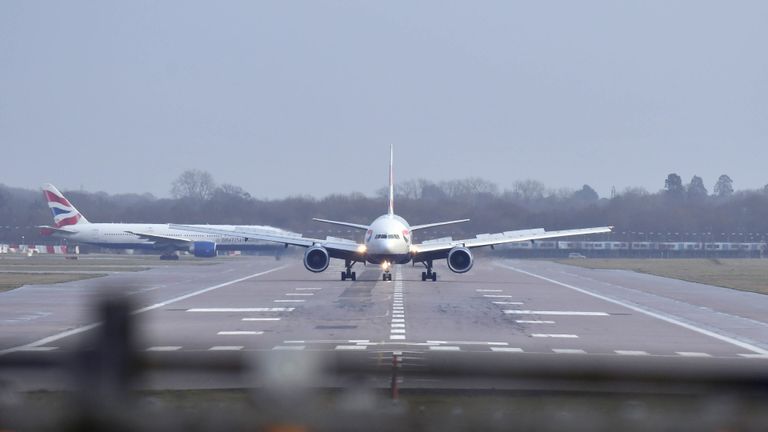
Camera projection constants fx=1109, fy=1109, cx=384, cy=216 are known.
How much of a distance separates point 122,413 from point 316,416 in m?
0.62

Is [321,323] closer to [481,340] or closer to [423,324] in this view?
[423,324]

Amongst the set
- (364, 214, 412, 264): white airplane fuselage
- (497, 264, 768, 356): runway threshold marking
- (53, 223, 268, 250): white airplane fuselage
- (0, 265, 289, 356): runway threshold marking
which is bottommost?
(497, 264, 768, 356): runway threshold marking

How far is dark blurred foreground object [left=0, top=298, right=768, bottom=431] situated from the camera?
11.6 ft

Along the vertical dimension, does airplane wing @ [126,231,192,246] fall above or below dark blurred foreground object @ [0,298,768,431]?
above

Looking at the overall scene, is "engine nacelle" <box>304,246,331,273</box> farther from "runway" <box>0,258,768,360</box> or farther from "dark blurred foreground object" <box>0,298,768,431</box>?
"dark blurred foreground object" <box>0,298,768,431</box>

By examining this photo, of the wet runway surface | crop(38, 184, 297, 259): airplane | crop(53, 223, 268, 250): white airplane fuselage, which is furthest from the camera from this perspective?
crop(53, 223, 268, 250): white airplane fuselage

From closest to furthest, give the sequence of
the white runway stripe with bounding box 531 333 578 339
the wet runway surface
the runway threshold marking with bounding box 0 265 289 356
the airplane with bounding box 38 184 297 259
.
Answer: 1. the runway threshold marking with bounding box 0 265 289 356
2. the wet runway surface
3. the white runway stripe with bounding box 531 333 578 339
4. the airplane with bounding box 38 184 297 259

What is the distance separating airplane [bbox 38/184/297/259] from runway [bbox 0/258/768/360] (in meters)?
47.8

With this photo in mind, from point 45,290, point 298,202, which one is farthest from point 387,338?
point 298,202

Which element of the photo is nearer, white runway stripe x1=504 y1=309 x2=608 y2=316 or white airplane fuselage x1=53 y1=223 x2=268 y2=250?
white runway stripe x1=504 y1=309 x2=608 y2=316

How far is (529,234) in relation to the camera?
61625 millimetres

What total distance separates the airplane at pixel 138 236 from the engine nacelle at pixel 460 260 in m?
43.7

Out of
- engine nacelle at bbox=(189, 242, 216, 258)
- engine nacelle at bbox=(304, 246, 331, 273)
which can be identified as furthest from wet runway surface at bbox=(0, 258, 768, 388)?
engine nacelle at bbox=(189, 242, 216, 258)

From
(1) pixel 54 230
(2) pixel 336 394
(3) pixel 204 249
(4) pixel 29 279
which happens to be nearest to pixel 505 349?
(2) pixel 336 394
